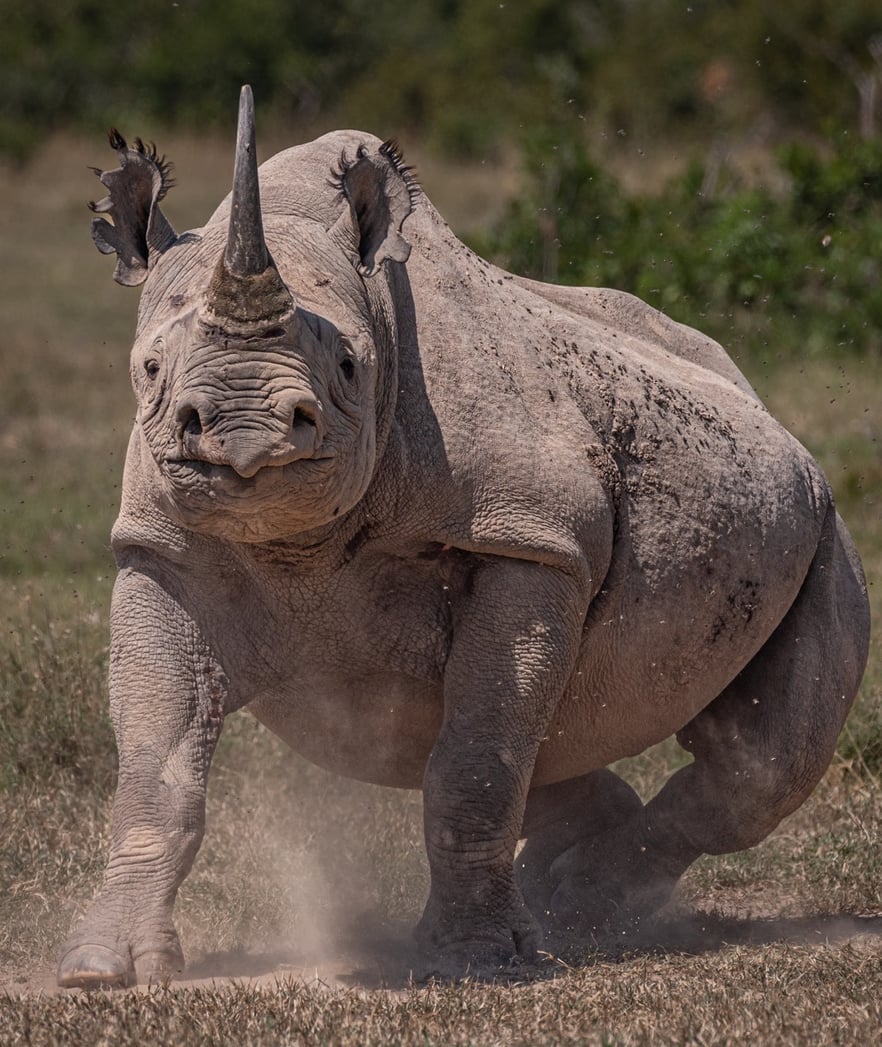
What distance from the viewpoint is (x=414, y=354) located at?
214 inches

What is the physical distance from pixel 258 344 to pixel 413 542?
998 millimetres

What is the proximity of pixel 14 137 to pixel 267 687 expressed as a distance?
2460cm

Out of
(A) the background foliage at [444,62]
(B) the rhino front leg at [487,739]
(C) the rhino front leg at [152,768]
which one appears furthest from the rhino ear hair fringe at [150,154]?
(A) the background foliage at [444,62]

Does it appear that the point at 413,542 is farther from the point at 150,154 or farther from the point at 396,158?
the point at 150,154

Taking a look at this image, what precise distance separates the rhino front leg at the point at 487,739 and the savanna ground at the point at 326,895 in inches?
8.7

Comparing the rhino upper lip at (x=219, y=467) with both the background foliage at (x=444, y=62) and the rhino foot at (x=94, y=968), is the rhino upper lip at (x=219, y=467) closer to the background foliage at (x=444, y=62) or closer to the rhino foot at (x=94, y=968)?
the rhino foot at (x=94, y=968)

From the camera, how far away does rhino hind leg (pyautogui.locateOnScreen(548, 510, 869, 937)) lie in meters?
6.48

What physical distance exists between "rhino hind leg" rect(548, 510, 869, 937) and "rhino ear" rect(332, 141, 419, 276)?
201cm

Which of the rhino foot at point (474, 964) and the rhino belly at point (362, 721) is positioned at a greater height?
the rhino belly at point (362, 721)

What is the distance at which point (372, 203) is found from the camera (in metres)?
5.29

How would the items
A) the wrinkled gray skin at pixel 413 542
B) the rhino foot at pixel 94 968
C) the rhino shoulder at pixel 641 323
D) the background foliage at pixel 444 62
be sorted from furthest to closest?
the background foliage at pixel 444 62, the rhino shoulder at pixel 641 323, the rhino foot at pixel 94 968, the wrinkled gray skin at pixel 413 542

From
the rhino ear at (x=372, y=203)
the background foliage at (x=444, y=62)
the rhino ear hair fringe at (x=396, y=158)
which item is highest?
the rhino ear hair fringe at (x=396, y=158)

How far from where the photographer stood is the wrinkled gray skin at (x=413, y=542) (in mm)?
4734

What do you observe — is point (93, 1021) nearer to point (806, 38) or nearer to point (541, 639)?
point (541, 639)
